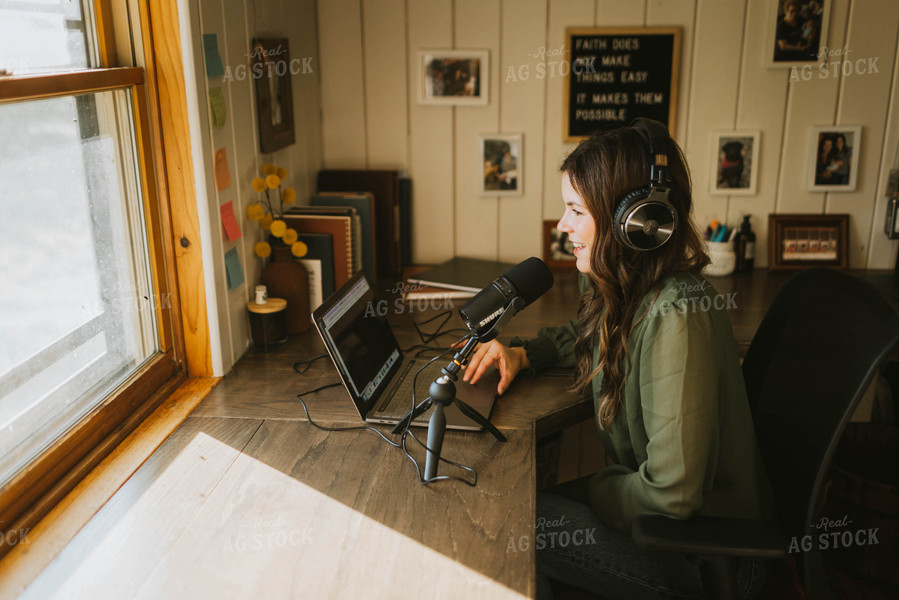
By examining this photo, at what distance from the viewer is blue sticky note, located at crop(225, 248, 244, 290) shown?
1749 millimetres

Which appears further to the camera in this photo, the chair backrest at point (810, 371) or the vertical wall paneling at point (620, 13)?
the vertical wall paneling at point (620, 13)

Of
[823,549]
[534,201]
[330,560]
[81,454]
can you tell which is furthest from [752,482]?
[534,201]

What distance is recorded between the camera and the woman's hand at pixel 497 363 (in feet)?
5.44

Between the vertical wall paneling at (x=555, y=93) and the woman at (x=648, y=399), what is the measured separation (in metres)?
1.02

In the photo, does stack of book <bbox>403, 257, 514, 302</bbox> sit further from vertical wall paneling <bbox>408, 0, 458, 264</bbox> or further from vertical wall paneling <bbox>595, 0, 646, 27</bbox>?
vertical wall paneling <bbox>595, 0, 646, 27</bbox>

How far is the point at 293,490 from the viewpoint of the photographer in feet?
4.18

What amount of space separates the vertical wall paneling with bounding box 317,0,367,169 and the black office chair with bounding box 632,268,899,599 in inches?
58.0

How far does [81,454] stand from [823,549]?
1.87 meters

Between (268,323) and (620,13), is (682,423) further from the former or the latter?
(620,13)

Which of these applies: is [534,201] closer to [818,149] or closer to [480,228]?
→ [480,228]

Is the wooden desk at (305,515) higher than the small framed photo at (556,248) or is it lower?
lower

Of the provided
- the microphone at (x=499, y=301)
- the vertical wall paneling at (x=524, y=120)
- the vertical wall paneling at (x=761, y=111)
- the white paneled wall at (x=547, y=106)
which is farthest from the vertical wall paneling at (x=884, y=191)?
the microphone at (x=499, y=301)

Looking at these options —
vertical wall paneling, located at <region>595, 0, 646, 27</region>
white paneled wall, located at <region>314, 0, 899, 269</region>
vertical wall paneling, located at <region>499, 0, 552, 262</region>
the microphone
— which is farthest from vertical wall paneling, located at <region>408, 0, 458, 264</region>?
the microphone

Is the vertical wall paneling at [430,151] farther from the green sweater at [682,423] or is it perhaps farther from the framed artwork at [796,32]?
the green sweater at [682,423]
